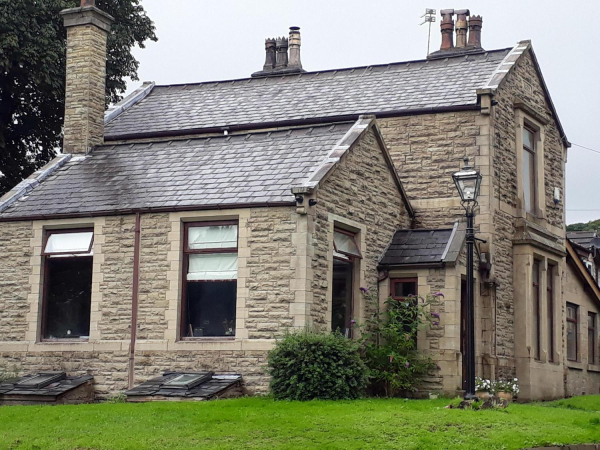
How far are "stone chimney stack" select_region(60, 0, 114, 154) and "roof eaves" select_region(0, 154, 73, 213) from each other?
715 mm

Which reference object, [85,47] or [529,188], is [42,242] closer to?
[85,47]

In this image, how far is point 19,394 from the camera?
1889 cm

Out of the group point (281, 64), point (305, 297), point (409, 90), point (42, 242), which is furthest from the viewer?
point (281, 64)

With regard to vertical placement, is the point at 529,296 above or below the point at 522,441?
above

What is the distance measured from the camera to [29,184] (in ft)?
73.3

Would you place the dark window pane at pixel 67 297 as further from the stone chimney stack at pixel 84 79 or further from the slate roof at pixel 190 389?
the stone chimney stack at pixel 84 79

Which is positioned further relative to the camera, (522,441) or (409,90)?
(409,90)

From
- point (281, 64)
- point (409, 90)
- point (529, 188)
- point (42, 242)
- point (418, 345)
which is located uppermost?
point (281, 64)

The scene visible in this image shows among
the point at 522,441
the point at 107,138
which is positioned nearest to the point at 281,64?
the point at 107,138

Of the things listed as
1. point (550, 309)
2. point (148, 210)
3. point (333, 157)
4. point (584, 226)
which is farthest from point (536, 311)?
point (584, 226)

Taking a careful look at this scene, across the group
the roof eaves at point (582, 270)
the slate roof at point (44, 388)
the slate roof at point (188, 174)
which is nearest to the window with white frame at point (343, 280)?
the slate roof at point (188, 174)

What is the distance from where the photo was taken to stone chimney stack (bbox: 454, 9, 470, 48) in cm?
2877


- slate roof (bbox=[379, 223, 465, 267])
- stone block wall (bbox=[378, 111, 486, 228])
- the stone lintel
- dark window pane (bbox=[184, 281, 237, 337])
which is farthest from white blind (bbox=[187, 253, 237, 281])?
the stone lintel

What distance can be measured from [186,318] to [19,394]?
11.5ft
